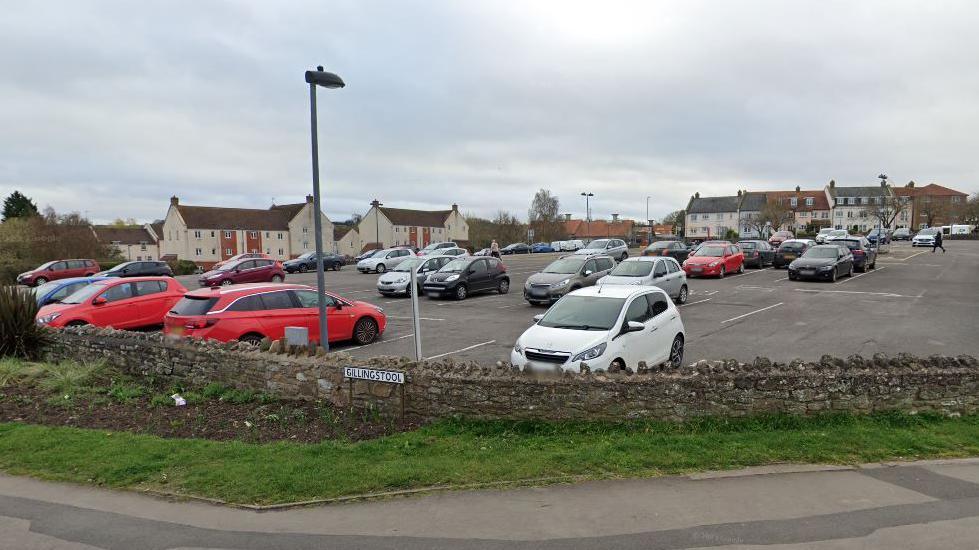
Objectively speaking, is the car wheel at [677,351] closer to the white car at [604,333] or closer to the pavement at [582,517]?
the white car at [604,333]

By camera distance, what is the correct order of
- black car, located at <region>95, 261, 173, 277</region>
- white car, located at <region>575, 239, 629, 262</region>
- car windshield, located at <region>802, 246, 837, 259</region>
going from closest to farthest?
1. car windshield, located at <region>802, 246, 837, 259</region>
2. black car, located at <region>95, 261, 173, 277</region>
3. white car, located at <region>575, 239, 629, 262</region>

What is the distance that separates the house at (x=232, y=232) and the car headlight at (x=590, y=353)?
76.5 m

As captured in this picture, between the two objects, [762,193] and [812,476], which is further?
[762,193]

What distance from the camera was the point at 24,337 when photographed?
11781mm

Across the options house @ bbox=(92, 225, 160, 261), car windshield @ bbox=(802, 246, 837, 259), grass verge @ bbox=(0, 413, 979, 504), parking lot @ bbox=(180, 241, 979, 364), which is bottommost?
grass verge @ bbox=(0, 413, 979, 504)

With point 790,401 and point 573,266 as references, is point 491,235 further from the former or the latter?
point 790,401

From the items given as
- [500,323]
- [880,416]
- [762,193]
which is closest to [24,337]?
[500,323]

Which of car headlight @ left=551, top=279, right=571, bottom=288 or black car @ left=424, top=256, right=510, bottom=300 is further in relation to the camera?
black car @ left=424, top=256, right=510, bottom=300

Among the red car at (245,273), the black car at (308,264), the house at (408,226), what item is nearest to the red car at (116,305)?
the red car at (245,273)

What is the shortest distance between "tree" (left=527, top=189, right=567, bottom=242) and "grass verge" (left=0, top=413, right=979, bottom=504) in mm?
76991

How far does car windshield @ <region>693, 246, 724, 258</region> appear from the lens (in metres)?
28.4

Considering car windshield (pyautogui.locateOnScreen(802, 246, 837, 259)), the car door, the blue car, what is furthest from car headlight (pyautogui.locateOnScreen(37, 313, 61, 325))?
car windshield (pyautogui.locateOnScreen(802, 246, 837, 259))

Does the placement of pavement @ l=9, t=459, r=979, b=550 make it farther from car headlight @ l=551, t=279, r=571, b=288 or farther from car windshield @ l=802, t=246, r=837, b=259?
car windshield @ l=802, t=246, r=837, b=259

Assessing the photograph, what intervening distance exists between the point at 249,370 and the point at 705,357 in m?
8.29
